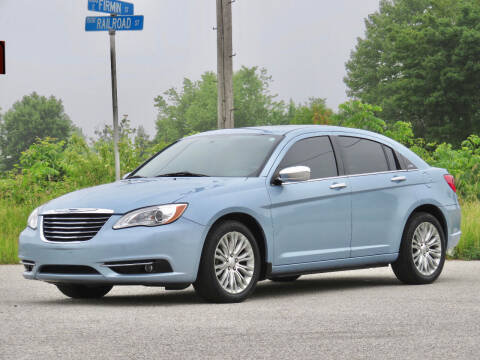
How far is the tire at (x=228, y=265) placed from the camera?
8133 millimetres

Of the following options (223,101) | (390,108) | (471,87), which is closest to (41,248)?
(223,101)

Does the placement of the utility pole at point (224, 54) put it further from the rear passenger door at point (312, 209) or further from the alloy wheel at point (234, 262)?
the alloy wheel at point (234, 262)

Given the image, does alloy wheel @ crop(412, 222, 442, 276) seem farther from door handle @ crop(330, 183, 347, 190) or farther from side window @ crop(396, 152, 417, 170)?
door handle @ crop(330, 183, 347, 190)

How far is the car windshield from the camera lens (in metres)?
8.98

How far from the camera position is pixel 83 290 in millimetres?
9211

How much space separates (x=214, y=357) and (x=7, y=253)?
9.47 metres

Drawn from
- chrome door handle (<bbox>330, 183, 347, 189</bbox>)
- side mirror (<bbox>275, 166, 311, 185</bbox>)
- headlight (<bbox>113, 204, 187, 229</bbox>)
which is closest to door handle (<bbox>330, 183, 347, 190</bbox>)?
chrome door handle (<bbox>330, 183, 347, 189</bbox>)

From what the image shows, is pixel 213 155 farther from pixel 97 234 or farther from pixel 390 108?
pixel 390 108

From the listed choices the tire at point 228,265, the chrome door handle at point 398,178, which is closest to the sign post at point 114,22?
the chrome door handle at point 398,178

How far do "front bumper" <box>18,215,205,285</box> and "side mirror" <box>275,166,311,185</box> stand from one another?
1.14 m

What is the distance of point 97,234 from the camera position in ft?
26.3

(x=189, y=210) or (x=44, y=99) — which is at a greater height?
(x=44, y=99)

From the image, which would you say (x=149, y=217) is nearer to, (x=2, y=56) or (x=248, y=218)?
(x=248, y=218)

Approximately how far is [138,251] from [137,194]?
610 millimetres
